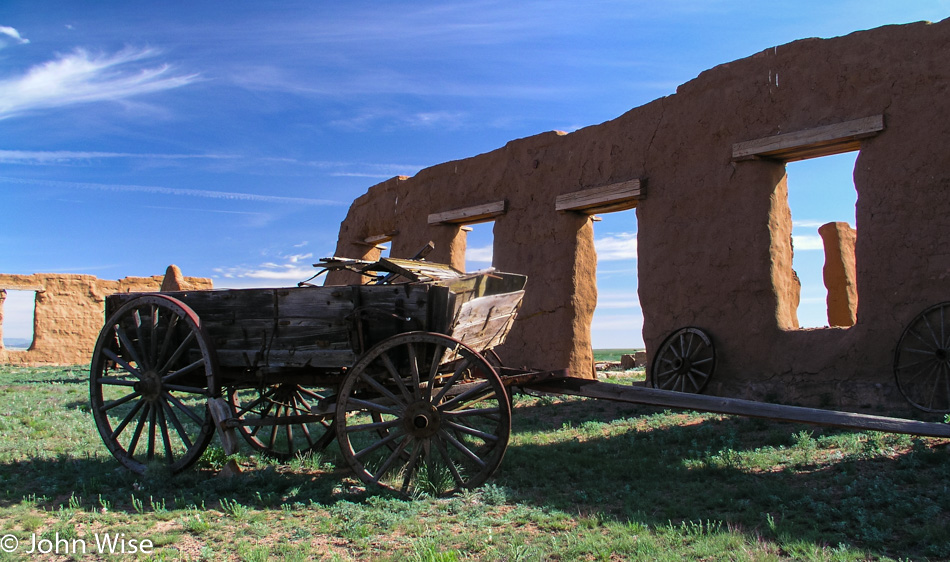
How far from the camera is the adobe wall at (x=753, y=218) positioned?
693 cm

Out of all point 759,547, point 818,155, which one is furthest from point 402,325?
point 818,155

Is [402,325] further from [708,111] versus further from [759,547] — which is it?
[708,111]

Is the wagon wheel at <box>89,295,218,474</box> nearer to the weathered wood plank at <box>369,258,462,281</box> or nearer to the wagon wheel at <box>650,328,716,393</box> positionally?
the weathered wood plank at <box>369,258,462,281</box>

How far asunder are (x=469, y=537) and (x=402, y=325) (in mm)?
1728

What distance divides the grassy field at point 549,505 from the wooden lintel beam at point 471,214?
5597mm

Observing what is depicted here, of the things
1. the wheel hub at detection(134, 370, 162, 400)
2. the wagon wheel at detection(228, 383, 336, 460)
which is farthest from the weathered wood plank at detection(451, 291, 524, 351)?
the wheel hub at detection(134, 370, 162, 400)

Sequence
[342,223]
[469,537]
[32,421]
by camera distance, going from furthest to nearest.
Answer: [342,223] → [32,421] → [469,537]

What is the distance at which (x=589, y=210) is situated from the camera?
10.1 meters

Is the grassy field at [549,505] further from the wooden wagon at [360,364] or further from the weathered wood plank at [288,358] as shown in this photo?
the weathered wood plank at [288,358]

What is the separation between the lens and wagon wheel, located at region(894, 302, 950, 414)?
6.49 meters

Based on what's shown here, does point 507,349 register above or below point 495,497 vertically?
above

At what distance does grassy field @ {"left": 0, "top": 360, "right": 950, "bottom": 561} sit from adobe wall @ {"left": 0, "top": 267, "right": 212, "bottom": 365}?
722 inches

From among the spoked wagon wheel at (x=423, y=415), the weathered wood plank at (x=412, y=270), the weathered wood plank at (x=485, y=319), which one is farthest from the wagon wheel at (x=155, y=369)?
the weathered wood plank at (x=485, y=319)

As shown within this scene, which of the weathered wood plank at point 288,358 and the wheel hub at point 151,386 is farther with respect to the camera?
the wheel hub at point 151,386
